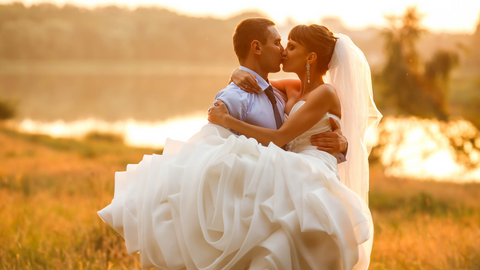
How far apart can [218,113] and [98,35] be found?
58920 millimetres

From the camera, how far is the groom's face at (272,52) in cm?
325

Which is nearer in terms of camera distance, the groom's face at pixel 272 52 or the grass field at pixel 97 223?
the groom's face at pixel 272 52

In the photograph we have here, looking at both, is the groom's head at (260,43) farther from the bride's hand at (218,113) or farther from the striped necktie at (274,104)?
the bride's hand at (218,113)

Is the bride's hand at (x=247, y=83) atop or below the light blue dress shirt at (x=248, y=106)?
atop

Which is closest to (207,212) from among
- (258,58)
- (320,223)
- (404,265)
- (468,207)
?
(320,223)

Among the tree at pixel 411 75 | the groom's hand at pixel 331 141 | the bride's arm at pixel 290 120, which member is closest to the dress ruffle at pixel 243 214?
the bride's arm at pixel 290 120

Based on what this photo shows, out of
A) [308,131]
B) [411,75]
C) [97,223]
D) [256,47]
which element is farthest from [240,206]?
[411,75]

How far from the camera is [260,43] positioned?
3.24 meters

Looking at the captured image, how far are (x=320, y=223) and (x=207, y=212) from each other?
0.68m

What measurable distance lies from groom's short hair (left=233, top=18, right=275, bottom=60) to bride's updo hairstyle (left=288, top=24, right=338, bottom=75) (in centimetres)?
22

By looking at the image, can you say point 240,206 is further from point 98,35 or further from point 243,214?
point 98,35

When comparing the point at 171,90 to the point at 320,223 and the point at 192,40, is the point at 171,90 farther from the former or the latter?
the point at 320,223

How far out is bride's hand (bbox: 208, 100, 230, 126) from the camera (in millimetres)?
2846

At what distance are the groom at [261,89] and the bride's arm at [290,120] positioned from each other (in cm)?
13
